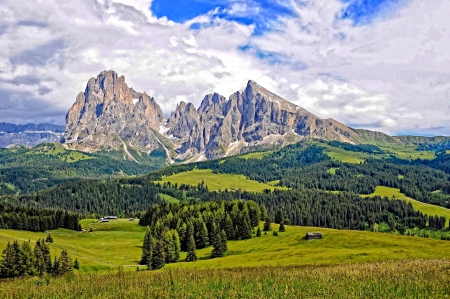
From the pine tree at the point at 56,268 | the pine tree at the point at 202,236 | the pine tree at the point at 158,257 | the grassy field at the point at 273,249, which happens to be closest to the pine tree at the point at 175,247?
the grassy field at the point at 273,249

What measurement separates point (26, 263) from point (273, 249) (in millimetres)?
60828

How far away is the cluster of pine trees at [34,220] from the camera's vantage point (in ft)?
486

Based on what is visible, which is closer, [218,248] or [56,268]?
[56,268]

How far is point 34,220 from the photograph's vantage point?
499 ft

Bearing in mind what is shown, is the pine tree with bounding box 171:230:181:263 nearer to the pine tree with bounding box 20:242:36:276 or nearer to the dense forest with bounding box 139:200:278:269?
the dense forest with bounding box 139:200:278:269

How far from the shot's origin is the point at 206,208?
497 ft

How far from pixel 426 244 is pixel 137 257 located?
84.8 m

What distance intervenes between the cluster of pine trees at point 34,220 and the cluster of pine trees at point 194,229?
41137 millimetres

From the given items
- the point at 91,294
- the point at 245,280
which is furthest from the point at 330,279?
the point at 91,294

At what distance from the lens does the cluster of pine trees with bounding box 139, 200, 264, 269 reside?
10294cm

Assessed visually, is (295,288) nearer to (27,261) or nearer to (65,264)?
(65,264)

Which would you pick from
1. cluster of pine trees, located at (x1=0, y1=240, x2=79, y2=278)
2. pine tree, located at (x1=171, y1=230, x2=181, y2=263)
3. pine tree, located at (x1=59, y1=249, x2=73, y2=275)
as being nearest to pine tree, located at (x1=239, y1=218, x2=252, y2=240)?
pine tree, located at (x1=171, y1=230, x2=181, y2=263)

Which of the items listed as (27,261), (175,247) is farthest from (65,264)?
(175,247)

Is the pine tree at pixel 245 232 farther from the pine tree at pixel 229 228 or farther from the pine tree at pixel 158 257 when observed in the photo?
the pine tree at pixel 158 257
